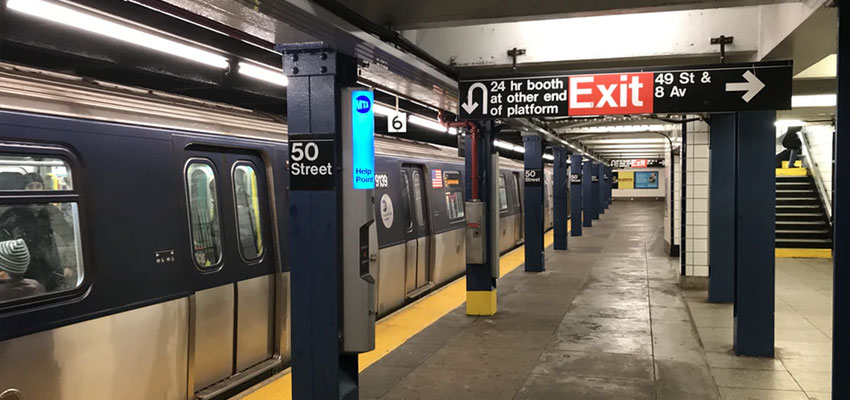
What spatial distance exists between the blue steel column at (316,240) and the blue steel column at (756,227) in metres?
4.32

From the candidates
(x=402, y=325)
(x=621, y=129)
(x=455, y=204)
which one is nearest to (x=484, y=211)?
(x=402, y=325)

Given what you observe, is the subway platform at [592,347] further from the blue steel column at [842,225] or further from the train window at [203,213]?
the blue steel column at [842,225]

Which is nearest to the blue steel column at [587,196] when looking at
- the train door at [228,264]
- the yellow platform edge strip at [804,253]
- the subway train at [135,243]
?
the yellow platform edge strip at [804,253]

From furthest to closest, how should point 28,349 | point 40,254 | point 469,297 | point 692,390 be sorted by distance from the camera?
point 469,297, point 692,390, point 40,254, point 28,349

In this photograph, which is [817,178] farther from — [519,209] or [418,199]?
[418,199]

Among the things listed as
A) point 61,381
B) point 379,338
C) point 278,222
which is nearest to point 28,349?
point 61,381

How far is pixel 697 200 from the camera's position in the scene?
10.4 meters

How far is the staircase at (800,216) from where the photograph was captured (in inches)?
561

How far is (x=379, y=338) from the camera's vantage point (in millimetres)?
7270

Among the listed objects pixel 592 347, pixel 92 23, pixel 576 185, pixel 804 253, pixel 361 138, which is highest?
pixel 92 23

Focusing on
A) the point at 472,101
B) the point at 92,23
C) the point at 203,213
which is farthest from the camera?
the point at 472,101

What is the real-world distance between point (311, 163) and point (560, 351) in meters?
3.94

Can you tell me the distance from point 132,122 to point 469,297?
5.32 metres

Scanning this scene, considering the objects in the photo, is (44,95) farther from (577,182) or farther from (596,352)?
(577,182)
